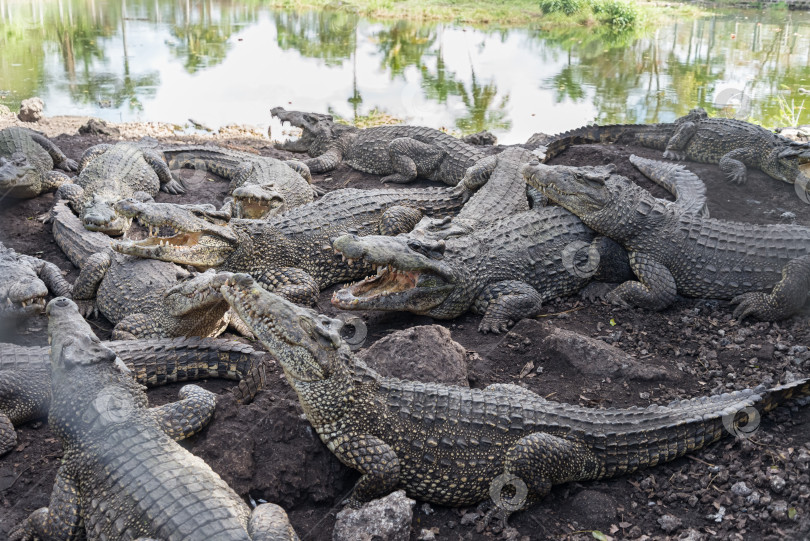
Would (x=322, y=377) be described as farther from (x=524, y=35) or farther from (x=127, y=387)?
(x=524, y=35)

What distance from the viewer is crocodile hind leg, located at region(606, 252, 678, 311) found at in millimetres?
5152

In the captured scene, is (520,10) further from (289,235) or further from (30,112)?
(289,235)

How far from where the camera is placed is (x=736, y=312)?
495cm

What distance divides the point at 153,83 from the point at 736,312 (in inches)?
464

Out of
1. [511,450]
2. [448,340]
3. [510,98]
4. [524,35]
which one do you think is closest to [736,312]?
[448,340]

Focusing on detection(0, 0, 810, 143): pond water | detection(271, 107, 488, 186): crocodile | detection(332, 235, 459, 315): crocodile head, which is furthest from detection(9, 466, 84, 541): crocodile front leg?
detection(0, 0, 810, 143): pond water

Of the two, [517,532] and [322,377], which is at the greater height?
[322,377]

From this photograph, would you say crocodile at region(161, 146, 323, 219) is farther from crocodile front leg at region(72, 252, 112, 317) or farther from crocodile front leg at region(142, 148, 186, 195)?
crocodile front leg at region(72, 252, 112, 317)

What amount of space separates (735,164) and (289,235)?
14.5 ft

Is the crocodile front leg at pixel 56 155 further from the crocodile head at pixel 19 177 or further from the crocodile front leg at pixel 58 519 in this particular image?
the crocodile front leg at pixel 58 519

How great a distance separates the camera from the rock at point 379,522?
3.00 metres

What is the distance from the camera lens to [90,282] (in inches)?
207

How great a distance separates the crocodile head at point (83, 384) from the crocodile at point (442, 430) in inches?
28.1

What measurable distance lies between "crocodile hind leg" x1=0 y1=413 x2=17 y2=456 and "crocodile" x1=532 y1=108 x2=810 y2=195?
5.71m
